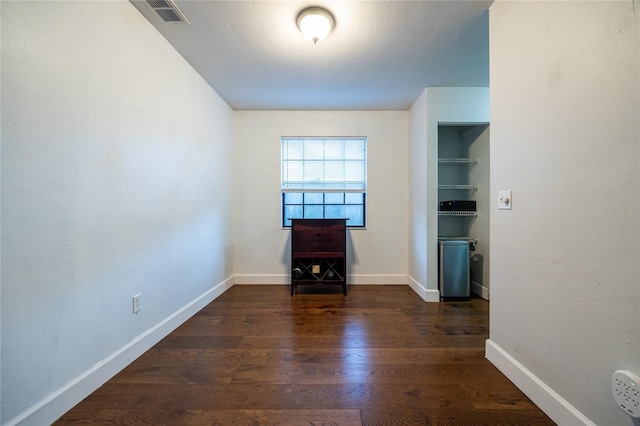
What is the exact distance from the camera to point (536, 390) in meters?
1.22

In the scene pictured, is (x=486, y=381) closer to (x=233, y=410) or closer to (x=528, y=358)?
(x=528, y=358)

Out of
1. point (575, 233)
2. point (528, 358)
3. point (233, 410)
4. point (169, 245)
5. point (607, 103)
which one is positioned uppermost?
point (607, 103)

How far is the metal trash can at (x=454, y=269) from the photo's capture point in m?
2.70

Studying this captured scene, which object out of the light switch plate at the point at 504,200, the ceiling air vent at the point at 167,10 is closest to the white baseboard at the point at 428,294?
the light switch plate at the point at 504,200

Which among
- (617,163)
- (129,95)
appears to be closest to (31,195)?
(129,95)

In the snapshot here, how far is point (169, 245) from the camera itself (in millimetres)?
1964

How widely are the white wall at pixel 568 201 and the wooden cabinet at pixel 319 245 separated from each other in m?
1.68

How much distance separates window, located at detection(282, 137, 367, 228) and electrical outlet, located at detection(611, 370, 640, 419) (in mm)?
2546

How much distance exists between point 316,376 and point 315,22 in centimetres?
237

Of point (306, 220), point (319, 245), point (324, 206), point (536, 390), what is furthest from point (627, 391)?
point (324, 206)

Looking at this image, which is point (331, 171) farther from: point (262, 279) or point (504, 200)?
point (504, 200)

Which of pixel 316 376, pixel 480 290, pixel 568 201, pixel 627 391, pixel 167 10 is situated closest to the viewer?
pixel 627 391

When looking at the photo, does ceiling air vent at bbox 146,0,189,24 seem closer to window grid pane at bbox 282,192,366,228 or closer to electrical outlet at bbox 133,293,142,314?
electrical outlet at bbox 133,293,142,314

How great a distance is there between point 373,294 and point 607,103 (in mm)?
2518
